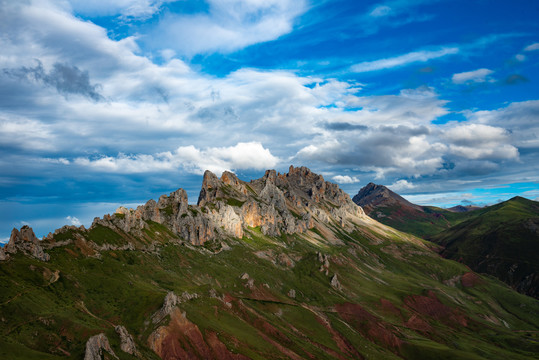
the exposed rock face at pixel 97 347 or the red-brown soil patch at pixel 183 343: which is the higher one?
the exposed rock face at pixel 97 347

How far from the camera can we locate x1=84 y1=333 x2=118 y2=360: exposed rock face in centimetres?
9600

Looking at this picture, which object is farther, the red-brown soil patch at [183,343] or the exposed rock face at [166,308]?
the exposed rock face at [166,308]

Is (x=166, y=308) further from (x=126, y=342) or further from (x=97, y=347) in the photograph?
(x=97, y=347)

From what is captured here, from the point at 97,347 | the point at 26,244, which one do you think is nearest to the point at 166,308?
the point at 97,347

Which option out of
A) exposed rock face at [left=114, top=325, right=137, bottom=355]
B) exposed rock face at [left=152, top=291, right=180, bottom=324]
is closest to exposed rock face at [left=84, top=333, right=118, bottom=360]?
exposed rock face at [left=114, top=325, right=137, bottom=355]

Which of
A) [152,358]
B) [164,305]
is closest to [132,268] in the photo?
[164,305]

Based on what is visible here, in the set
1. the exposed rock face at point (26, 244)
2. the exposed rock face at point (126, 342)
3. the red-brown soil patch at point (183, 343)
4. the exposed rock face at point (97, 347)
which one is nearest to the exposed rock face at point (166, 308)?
the red-brown soil patch at point (183, 343)

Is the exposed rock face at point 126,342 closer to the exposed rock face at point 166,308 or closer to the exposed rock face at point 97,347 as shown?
the exposed rock face at point 97,347

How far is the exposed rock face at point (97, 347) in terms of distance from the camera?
96.0 m

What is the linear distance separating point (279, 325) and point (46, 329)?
378 feet

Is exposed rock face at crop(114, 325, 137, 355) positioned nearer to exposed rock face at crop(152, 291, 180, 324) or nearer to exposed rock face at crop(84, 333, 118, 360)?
exposed rock face at crop(84, 333, 118, 360)

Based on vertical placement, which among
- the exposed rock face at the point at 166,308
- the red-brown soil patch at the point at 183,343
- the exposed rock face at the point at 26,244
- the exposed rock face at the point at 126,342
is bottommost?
the red-brown soil patch at the point at 183,343

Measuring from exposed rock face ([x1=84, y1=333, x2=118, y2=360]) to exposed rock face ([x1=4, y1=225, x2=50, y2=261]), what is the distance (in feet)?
215

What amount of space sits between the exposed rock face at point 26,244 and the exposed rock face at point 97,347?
65.4 meters
